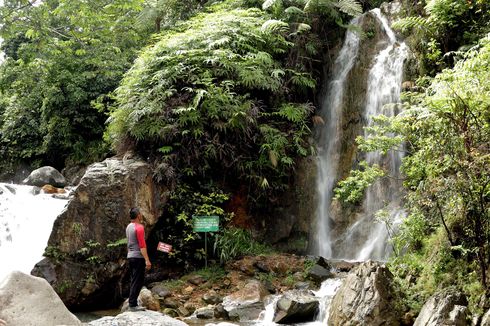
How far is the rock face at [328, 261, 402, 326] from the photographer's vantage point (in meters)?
6.64

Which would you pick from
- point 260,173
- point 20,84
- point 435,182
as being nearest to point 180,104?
point 260,173

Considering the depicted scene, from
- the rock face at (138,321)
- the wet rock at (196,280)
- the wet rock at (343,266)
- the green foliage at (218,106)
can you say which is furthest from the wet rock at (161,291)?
the wet rock at (343,266)

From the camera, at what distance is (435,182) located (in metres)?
6.37

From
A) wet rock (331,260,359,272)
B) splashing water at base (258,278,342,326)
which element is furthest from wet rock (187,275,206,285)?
wet rock (331,260,359,272)

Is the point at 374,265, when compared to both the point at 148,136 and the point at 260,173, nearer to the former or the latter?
the point at 260,173

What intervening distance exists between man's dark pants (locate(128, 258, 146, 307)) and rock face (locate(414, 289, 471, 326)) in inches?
164

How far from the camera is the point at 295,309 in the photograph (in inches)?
303

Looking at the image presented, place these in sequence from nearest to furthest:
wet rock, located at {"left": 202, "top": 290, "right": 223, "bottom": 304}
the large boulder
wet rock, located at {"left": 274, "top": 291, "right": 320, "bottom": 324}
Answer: wet rock, located at {"left": 274, "top": 291, "right": 320, "bottom": 324} < the large boulder < wet rock, located at {"left": 202, "top": 290, "right": 223, "bottom": 304}

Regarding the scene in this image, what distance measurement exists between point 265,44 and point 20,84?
31.3 feet

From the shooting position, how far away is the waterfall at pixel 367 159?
36.2ft

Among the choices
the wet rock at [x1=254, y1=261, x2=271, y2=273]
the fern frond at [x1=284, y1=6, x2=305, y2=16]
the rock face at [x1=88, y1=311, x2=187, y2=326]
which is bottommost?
the wet rock at [x1=254, y1=261, x2=271, y2=273]

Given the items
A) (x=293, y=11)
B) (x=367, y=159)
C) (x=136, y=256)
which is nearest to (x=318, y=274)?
(x=367, y=159)

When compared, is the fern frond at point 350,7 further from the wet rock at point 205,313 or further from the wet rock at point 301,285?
the wet rock at point 205,313

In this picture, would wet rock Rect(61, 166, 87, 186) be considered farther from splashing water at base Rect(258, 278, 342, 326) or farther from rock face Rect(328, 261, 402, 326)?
rock face Rect(328, 261, 402, 326)
